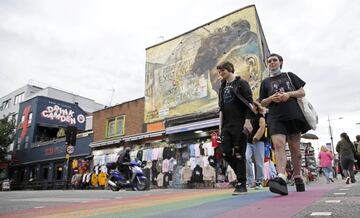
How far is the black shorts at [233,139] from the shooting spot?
422 centimetres

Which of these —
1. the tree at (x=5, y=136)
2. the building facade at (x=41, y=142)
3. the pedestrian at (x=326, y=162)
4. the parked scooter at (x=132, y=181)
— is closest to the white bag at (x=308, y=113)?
the parked scooter at (x=132, y=181)

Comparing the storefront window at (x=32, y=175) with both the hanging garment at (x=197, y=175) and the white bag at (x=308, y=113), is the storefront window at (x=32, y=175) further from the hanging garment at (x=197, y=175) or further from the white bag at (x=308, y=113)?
the white bag at (x=308, y=113)

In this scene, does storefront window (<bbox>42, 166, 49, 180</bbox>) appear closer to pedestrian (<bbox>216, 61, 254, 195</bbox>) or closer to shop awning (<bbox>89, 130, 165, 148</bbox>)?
shop awning (<bbox>89, 130, 165, 148</bbox>)

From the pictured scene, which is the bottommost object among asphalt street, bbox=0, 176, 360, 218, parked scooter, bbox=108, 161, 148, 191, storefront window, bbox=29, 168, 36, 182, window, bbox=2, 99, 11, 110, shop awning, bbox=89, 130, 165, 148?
asphalt street, bbox=0, 176, 360, 218

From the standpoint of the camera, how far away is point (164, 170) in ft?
48.9

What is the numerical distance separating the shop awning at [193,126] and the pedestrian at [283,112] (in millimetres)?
9523

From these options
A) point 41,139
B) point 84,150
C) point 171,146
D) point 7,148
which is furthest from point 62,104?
point 171,146

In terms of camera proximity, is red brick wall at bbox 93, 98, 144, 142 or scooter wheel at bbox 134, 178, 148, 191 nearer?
scooter wheel at bbox 134, 178, 148, 191

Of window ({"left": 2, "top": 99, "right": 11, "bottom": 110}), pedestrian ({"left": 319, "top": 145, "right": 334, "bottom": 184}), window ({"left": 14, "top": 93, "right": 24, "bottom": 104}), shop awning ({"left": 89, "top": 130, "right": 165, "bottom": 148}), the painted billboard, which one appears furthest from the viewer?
window ({"left": 2, "top": 99, "right": 11, "bottom": 110})

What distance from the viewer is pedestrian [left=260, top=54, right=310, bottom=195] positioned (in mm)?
3865

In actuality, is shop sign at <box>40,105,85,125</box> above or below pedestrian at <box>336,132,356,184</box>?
above

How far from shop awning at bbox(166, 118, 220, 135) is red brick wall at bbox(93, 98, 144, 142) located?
9.09 ft

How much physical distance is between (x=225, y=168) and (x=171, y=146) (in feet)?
12.2

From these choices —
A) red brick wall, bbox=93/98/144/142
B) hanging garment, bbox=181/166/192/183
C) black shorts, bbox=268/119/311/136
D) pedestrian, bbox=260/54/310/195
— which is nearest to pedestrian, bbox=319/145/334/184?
hanging garment, bbox=181/166/192/183
